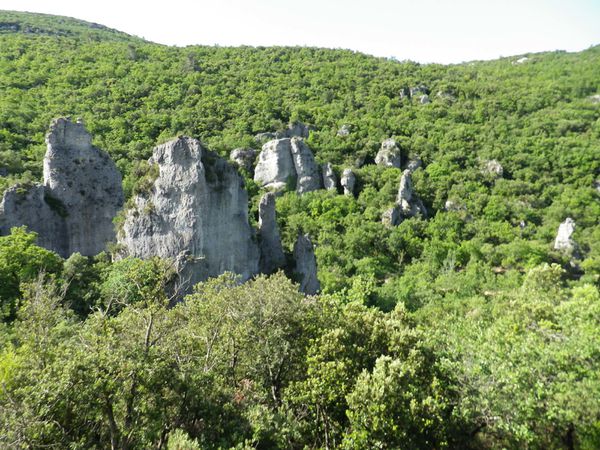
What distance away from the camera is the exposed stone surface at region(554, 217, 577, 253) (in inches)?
1881

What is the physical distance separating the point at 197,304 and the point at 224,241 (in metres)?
7.85

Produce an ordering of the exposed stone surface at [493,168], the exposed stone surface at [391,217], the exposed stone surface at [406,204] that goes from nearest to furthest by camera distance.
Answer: the exposed stone surface at [391,217], the exposed stone surface at [406,204], the exposed stone surface at [493,168]

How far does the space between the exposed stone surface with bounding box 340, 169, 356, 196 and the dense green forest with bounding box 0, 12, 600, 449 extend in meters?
1.73

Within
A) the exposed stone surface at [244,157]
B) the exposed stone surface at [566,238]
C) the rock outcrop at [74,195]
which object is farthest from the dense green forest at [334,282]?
the rock outcrop at [74,195]

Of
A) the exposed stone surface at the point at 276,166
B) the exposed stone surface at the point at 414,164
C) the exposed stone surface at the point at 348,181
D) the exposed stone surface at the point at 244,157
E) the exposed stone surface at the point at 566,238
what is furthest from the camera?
the exposed stone surface at the point at 414,164

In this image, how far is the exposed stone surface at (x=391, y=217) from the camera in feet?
173

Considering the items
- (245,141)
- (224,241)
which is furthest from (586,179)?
(224,241)

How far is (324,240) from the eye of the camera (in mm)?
49750

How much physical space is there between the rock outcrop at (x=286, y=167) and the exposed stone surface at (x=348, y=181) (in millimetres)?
3938

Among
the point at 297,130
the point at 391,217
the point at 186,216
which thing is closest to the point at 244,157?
the point at 297,130

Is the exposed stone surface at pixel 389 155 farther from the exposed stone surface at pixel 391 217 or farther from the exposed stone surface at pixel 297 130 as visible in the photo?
the exposed stone surface at pixel 297 130

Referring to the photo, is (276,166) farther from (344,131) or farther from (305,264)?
(305,264)

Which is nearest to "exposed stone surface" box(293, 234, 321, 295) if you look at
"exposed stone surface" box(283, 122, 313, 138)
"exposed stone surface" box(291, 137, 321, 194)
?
"exposed stone surface" box(291, 137, 321, 194)

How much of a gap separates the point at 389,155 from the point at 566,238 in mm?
28207
